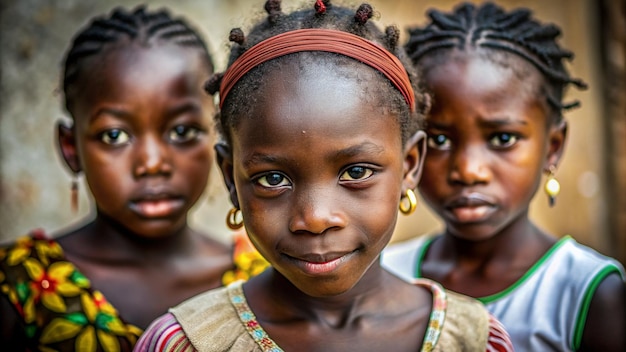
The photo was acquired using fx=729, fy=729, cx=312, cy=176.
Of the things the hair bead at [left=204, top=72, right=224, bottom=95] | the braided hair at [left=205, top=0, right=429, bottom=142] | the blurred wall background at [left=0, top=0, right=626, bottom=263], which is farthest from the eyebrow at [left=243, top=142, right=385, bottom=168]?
the blurred wall background at [left=0, top=0, right=626, bottom=263]

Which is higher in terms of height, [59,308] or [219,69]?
[219,69]

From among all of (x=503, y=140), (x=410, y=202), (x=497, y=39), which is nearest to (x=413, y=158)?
(x=410, y=202)

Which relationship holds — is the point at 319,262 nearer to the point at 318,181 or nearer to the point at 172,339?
the point at 318,181

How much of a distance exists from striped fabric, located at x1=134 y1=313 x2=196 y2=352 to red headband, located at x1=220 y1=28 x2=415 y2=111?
0.64m

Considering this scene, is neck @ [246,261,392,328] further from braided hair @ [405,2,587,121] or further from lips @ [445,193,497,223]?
braided hair @ [405,2,587,121]

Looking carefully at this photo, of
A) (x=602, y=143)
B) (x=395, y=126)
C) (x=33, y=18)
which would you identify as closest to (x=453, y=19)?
(x=395, y=126)

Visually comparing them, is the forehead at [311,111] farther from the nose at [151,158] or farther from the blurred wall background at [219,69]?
the blurred wall background at [219,69]

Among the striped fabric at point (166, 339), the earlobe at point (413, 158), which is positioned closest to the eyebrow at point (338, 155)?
the earlobe at point (413, 158)

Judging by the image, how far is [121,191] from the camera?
2.49 metres

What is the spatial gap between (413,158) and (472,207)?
1.58 feet

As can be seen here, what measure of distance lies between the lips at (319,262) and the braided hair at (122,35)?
119 cm

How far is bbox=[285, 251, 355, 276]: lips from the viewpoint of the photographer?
1766 millimetres

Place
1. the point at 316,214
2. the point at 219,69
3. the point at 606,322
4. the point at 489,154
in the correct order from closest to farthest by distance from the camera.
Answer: the point at 316,214
the point at 606,322
the point at 489,154
the point at 219,69

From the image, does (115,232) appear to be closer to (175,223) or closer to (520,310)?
(175,223)
